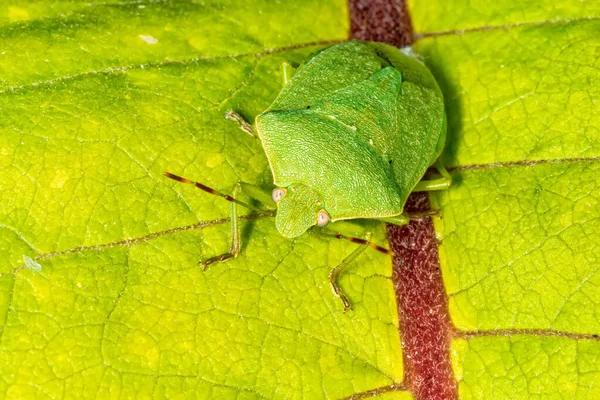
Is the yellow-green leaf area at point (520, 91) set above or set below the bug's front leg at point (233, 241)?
above

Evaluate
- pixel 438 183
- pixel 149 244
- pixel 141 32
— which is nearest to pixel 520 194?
pixel 438 183

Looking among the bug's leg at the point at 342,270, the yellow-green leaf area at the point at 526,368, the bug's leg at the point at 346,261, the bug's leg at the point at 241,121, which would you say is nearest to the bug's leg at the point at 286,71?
the bug's leg at the point at 241,121

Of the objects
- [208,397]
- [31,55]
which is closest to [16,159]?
[31,55]

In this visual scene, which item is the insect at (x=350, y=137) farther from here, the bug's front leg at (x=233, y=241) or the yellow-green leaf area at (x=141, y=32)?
the yellow-green leaf area at (x=141, y=32)

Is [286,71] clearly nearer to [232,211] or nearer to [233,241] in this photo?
[232,211]

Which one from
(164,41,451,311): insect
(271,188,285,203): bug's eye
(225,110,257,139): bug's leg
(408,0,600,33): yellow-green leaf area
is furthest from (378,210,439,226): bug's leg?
(408,0,600,33): yellow-green leaf area
